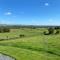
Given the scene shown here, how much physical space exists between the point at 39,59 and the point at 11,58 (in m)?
6.51

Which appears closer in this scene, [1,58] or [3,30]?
[1,58]

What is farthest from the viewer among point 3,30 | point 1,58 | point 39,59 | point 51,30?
point 3,30

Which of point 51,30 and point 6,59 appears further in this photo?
point 51,30

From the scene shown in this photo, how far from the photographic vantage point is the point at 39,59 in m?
30.4

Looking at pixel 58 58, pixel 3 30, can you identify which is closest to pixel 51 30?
pixel 3 30

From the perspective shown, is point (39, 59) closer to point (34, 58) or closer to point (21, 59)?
point (34, 58)

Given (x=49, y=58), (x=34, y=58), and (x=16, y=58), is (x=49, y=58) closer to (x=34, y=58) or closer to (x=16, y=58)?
(x=34, y=58)

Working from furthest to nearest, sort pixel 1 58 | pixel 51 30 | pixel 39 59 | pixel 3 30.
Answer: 1. pixel 3 30
2. pixel 51 30
3. pixel 1 58
4. pixel 39 59

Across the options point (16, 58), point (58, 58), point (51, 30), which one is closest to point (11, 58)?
point (16, 58)

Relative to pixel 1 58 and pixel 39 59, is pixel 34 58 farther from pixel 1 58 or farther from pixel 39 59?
pixel 1 58

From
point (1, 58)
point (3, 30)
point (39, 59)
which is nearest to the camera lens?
point (39, 59)

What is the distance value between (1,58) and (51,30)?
62.4m

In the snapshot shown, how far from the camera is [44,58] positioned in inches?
1212

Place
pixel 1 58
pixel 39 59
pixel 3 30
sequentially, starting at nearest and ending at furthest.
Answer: pixel 39 59, pixel 1 58, pixel 3 30
